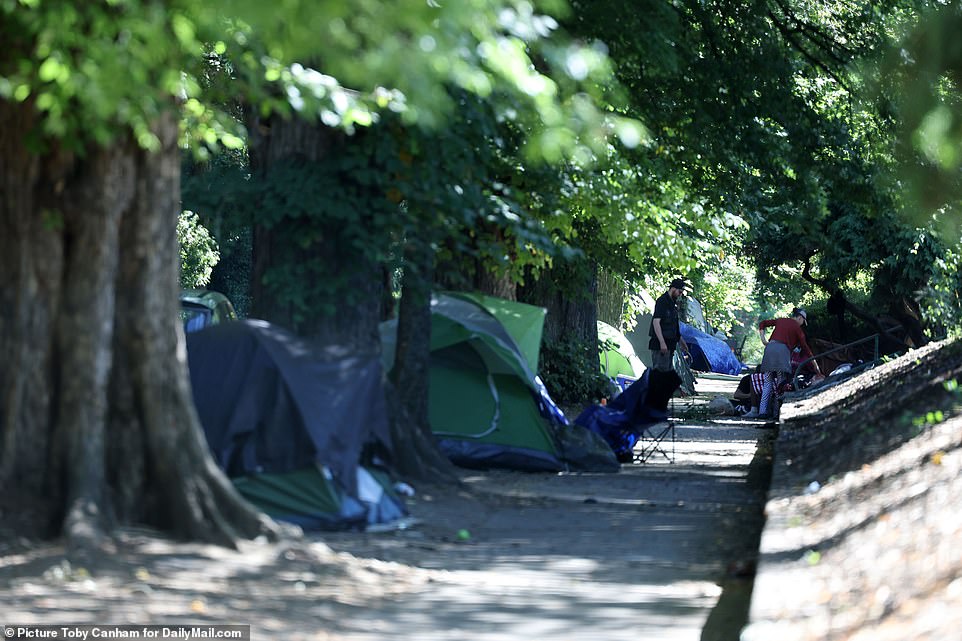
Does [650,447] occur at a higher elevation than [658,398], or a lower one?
lower

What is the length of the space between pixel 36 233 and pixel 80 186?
1.29 feet

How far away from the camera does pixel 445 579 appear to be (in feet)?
28.7

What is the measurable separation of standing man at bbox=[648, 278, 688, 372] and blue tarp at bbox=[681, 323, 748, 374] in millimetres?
26858

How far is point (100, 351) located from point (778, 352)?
53.6 feet

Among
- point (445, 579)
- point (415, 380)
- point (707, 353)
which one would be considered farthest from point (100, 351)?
Result: point (707, 353)

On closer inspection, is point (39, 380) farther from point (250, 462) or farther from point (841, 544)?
point (841, 544)

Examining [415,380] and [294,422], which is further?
[415,380]

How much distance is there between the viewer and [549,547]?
1013 centimetres

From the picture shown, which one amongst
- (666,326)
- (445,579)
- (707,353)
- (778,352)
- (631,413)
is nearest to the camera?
(445,579)

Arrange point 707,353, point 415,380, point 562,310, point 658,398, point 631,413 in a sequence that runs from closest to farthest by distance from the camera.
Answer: point 415,380
point 658,398
point 631,413
point 562,310
point 707,353

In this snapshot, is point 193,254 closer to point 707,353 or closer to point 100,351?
point 707,353

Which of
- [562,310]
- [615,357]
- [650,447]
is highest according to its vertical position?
[562,310]

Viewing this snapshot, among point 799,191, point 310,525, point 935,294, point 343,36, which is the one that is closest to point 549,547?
point 310,525

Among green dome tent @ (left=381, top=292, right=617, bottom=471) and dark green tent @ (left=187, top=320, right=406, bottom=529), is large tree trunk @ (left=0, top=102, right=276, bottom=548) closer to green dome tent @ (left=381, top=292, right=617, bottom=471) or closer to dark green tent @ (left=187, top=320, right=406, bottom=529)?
dark green tent @ (left=187, top=320, right=406, bottom=529)
